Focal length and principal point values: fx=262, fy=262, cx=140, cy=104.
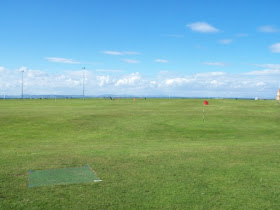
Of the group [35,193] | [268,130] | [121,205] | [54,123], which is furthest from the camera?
[54,123]

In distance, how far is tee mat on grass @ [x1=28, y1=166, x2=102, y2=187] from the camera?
8.51 m

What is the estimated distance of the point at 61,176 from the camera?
9.17 meters

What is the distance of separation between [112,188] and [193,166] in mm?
3905

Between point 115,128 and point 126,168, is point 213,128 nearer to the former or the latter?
point 115,128

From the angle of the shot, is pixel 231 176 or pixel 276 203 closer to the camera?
pixel 276 203

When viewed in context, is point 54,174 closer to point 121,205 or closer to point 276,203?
point 121,205

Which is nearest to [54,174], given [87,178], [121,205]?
[87,178]

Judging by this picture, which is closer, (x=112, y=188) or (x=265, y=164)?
(x=112, y=188)

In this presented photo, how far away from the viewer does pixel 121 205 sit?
6816 millimetres

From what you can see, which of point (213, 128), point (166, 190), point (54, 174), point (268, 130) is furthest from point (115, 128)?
point (166, 190)

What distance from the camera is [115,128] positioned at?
25812mm

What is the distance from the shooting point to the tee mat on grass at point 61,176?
851 cm

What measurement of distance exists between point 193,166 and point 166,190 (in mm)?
2959

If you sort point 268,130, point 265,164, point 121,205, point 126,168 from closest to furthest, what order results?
point 121,205 → point 126,168 → point 265,164 → point 268,130
